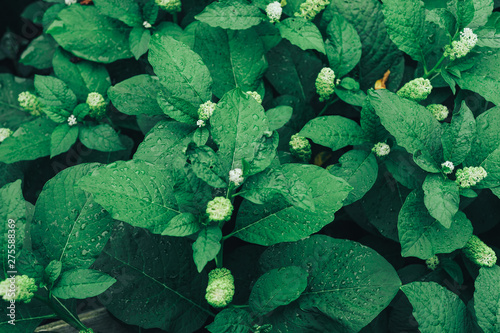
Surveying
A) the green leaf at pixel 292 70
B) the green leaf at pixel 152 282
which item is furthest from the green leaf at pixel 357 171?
the green leaf at pixel 152 282

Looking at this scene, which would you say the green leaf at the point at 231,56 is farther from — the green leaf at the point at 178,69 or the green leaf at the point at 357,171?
the green leaf at the point at 357,171

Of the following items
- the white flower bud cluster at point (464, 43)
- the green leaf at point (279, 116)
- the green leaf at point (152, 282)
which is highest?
the white flower bud cluster at point (464, 43)

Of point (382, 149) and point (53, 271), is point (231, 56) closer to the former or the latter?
point (382, 149)

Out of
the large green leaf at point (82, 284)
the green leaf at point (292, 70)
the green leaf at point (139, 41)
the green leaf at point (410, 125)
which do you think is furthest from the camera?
the green leaf at point (292, 70)

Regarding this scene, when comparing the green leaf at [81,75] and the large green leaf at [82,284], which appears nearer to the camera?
the large green leaf at [82,284]

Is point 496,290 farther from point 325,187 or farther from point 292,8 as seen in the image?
point 292,8

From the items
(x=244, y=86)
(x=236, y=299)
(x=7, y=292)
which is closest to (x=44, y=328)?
(x=7, y=292)

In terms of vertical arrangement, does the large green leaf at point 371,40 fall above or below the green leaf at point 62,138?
above

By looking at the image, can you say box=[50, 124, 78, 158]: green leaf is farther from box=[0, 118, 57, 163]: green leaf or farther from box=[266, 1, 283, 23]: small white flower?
box=[266, 1, 283, 23]: small white flower
